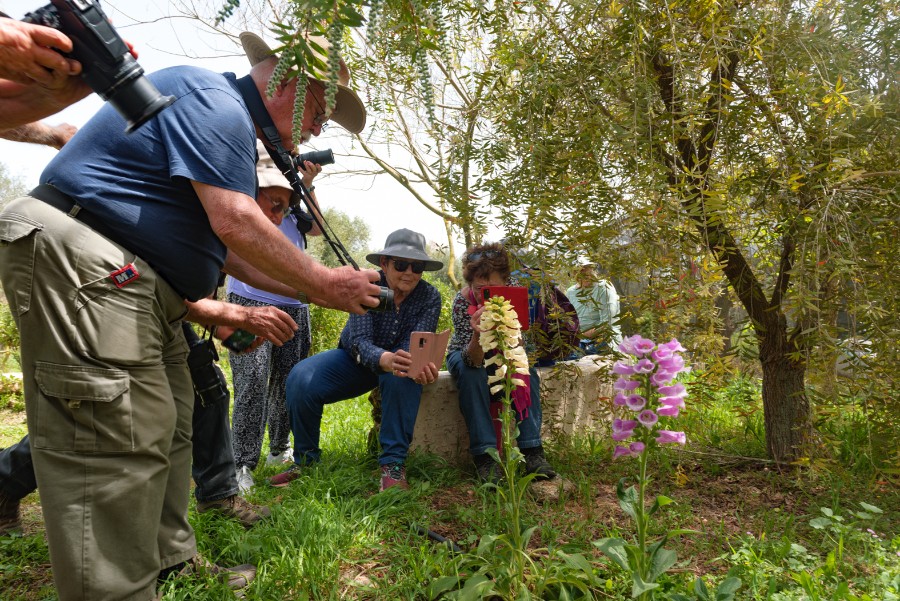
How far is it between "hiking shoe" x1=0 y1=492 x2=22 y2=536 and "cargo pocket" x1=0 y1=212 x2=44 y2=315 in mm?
1424

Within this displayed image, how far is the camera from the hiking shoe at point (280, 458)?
370cm

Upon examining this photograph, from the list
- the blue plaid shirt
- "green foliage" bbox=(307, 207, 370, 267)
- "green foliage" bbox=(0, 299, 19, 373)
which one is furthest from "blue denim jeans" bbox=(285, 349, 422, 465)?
"green foliage" bbox=(307, 207, 370, 267)

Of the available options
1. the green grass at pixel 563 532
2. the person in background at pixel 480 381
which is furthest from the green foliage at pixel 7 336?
the person in background at pixel 480 381

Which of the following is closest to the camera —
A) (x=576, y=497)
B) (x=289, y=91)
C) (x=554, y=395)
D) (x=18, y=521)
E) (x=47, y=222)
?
(x=47, y=222)

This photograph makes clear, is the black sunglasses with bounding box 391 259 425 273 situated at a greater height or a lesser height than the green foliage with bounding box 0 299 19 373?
greater

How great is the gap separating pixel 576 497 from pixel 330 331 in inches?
253

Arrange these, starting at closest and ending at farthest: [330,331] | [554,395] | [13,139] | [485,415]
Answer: [13,139]
[485,415]
[554,395]
[330,331]

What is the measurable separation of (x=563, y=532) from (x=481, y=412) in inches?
35.7

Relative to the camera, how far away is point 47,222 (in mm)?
1572

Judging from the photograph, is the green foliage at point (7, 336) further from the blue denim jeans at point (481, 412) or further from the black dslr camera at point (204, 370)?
the blue denim jeans at point (481, 412)

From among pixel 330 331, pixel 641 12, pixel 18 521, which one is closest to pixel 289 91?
pixel 641 12

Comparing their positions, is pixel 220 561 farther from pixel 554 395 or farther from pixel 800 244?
pixel 800 244

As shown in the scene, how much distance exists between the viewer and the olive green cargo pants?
152 cm

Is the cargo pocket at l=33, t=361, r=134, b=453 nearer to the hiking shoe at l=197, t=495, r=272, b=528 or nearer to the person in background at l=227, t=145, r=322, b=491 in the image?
the hiking shoe at l=197, t=495, r=272, b=528
